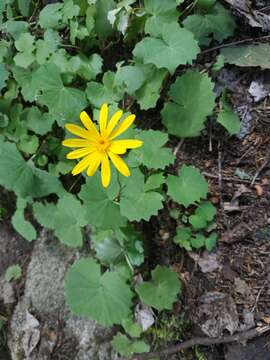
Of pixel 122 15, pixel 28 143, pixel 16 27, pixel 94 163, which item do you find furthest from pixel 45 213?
pixel 122 15

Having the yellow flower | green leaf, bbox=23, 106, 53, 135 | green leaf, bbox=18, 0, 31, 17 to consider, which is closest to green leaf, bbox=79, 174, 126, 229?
the yellow flower

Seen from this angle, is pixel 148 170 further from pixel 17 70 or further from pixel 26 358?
pixel 26 358

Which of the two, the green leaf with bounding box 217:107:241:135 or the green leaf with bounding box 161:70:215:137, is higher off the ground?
the green leaf with bounding box 161:70:215:137

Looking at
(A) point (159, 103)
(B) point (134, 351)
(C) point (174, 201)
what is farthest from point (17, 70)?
(B) point (134, 351)

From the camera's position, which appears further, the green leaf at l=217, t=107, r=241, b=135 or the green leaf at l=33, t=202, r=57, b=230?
the green leaf at l=33, t=202, r=57, b=230

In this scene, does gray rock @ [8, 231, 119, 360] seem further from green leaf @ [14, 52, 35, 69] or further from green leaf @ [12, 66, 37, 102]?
green leaf @ [14, 52, 35, 69]

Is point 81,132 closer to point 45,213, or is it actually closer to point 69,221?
point 69,221
